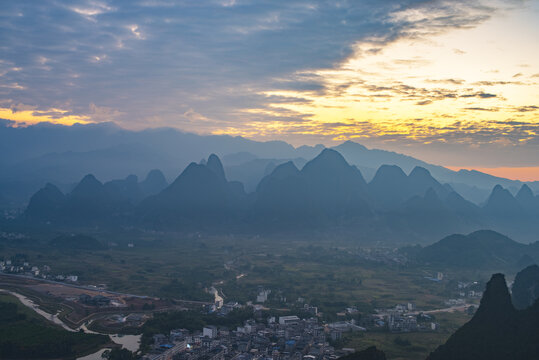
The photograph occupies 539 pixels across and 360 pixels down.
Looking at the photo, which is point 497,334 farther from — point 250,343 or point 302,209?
point 302,209

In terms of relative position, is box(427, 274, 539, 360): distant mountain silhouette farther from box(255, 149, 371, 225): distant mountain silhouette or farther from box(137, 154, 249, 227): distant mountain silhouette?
box(137, 154, 249, 227): distant mountain silhouette

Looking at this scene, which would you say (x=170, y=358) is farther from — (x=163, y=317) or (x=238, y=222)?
(x=238, y=222)

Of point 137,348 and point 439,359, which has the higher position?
point 439,359

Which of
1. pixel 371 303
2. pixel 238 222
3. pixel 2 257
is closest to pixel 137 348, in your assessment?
pixel 371 303

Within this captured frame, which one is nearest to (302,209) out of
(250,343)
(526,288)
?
(526,288)

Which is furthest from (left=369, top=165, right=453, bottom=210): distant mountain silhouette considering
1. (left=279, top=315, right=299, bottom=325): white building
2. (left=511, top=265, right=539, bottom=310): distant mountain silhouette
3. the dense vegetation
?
the dense vegetation
